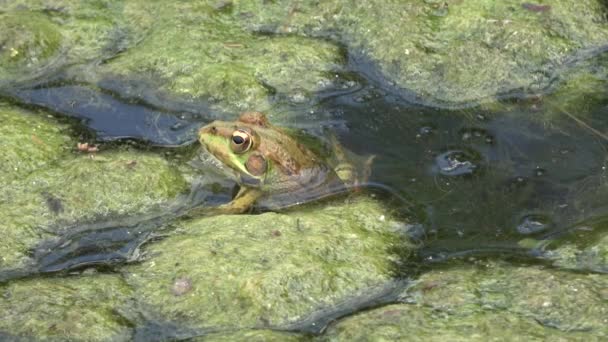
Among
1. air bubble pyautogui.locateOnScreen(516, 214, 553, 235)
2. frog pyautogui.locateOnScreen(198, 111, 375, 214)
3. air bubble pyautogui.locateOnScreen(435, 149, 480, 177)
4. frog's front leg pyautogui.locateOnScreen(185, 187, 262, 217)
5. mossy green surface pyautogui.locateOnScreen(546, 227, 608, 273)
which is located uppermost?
mossy green surface pyautogui.locateOnScreen(546, 227, 608, 273)

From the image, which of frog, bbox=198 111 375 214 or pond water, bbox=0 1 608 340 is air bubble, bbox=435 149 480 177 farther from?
frog, bbox=198 111 375 214

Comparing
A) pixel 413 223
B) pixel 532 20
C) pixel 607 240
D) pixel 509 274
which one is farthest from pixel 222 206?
pixel 532 20

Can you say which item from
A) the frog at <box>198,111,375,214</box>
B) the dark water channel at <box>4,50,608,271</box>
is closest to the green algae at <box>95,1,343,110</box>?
the dark water channel at <box>4,50,608,271</box>

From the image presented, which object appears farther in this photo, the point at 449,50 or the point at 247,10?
the point at 247,10

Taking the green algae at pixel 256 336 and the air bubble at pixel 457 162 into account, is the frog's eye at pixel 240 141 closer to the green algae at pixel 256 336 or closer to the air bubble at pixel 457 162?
the air bubble at pixel 457 162

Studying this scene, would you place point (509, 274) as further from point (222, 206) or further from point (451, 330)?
point (222, 206)
